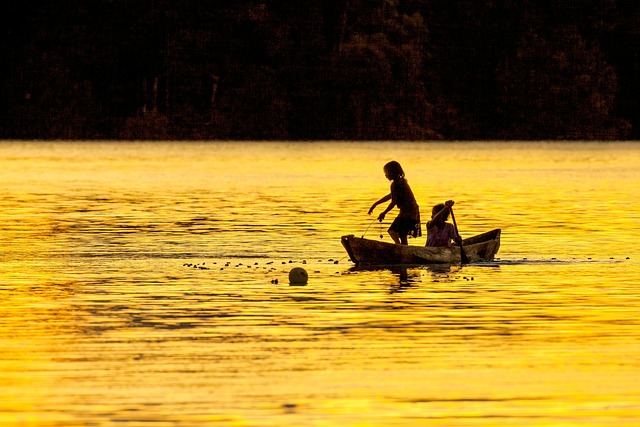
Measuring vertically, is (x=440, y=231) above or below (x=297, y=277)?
above

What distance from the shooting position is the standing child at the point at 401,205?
28.3 metres

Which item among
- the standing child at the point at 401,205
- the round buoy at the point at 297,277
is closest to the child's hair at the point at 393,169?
the standing child at the point at 401,205

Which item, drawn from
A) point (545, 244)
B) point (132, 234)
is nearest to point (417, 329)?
point (545, 244)

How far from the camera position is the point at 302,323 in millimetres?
20562

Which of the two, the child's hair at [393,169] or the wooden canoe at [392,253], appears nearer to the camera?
the child's hair at [393,169]

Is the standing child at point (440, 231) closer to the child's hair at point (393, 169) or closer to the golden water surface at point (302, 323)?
the golden water surface at point (302, 323)

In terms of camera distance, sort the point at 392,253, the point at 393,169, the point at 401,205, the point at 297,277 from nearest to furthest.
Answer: the point at 297,277 < the point at 393,169 < the point at 392,253 < the point at 401,205
